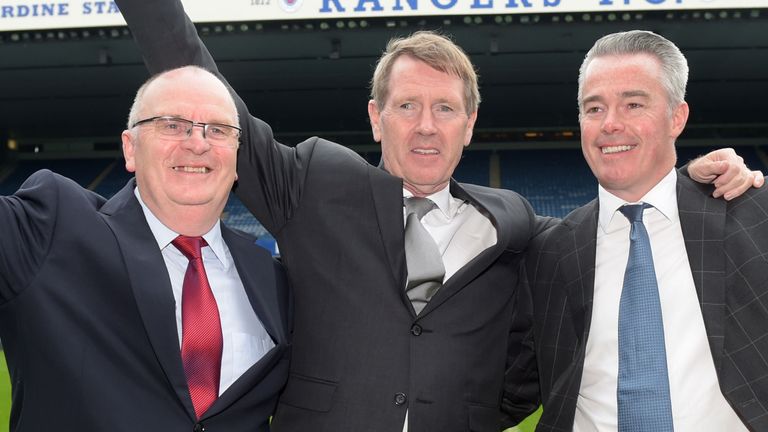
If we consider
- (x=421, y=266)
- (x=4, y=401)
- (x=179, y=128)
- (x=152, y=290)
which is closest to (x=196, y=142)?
(x=179, y=128)

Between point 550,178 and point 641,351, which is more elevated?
point 550,178

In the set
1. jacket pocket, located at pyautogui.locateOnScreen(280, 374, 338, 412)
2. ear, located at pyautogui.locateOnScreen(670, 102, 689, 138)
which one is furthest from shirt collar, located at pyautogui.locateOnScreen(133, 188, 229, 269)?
ear, located at pyautogui.locateOnScreen(670, 102, 689, 138)

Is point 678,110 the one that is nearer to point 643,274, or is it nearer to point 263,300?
point 643,274

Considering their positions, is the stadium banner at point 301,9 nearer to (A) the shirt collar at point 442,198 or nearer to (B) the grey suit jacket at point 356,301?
(A) the shirt collar at point 442,198

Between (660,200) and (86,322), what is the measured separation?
6.22 feet

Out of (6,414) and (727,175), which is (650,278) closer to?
(727,175)

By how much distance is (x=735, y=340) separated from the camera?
2.38 metres

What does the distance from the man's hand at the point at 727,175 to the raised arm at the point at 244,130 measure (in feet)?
4.56

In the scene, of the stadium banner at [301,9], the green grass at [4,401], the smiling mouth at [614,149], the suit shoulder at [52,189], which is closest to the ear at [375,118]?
the smiling mouth at [614,149]

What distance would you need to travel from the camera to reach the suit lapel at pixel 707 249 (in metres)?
2.41

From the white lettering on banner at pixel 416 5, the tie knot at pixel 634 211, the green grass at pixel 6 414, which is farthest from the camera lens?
the white lettering on banner at pixel 416 5

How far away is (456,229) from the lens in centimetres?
284

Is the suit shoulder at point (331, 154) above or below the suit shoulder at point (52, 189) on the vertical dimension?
above

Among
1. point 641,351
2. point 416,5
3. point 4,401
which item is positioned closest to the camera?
point 641,351
